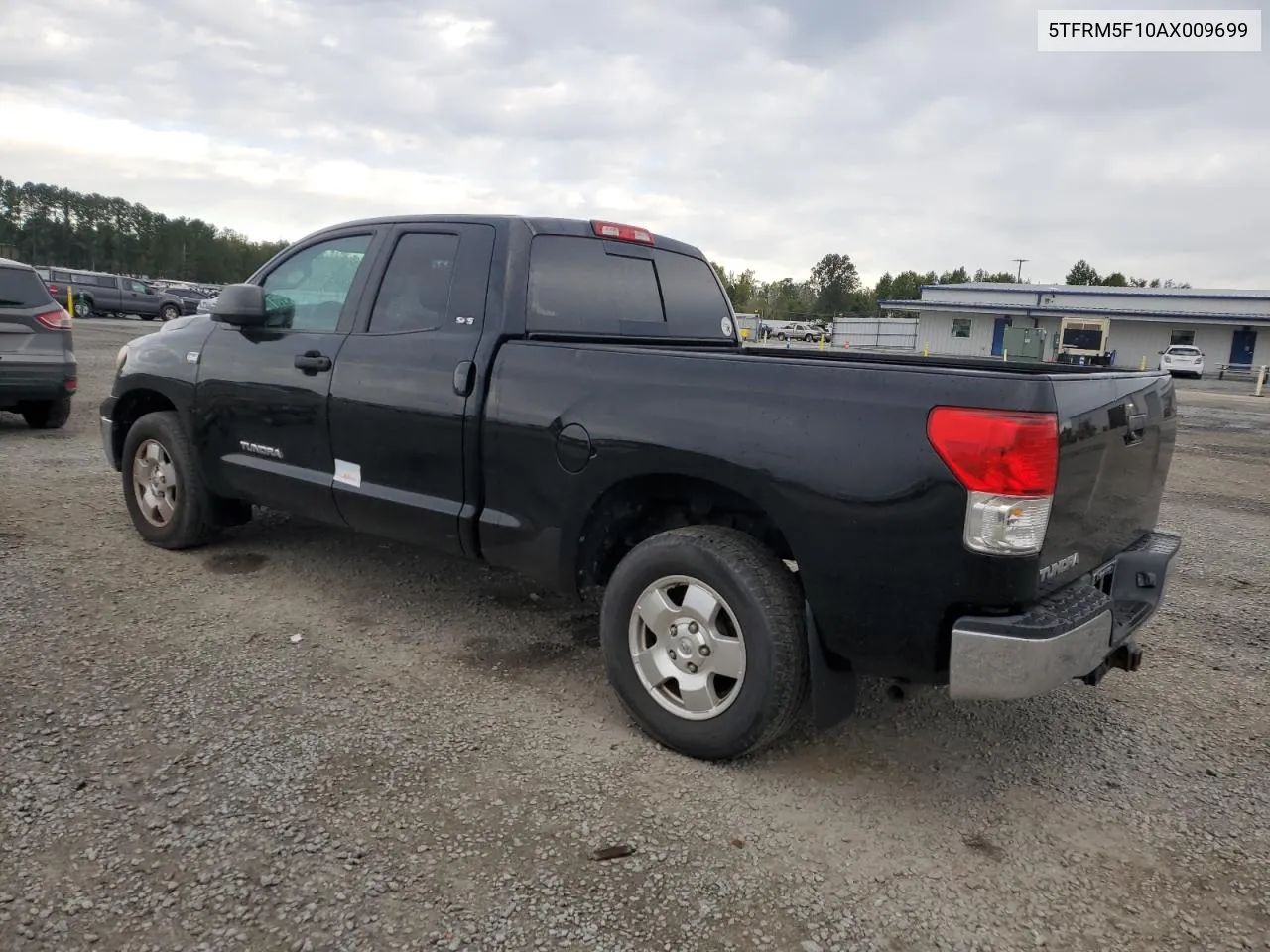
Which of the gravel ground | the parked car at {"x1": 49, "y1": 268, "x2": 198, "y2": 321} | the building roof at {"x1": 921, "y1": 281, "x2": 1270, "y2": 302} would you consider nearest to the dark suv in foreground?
the gravel ground

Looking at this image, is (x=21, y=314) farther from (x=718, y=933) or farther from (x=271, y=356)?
(x=718, y=933)

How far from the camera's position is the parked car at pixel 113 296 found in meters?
33.8

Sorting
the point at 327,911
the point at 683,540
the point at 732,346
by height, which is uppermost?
the point at 732,346

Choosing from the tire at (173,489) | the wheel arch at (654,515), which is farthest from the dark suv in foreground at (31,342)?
the wheel arch at (654,515)

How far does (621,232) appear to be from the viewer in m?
4.41

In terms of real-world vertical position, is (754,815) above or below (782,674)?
below

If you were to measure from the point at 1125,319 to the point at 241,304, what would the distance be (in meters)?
57.2

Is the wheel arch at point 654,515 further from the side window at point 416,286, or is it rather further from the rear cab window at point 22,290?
the rear cab window at point 22,290

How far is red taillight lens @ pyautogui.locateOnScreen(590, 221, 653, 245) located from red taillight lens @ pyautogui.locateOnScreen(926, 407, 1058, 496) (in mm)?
2205

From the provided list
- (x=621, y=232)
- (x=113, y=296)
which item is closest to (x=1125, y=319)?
(x=113, y=296)

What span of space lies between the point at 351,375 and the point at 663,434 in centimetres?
178

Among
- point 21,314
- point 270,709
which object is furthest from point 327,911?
point 21,314

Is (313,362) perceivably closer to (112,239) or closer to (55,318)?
(55,318)

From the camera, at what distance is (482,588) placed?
5.01 meters
